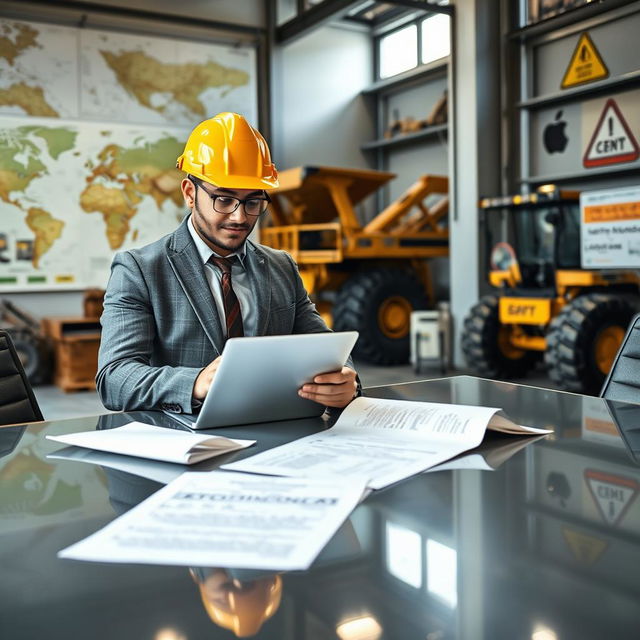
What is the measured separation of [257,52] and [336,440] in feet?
23.7

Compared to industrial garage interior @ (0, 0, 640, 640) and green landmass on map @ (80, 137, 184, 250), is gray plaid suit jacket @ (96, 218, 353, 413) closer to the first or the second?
industrial garage interior @ (0, 0, 640, 640)

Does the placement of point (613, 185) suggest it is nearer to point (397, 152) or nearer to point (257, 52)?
point (397, 152)

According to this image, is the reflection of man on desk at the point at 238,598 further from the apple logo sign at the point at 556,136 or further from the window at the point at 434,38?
the window at the point at 434,38

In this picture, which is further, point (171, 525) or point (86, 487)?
point (86, 487)

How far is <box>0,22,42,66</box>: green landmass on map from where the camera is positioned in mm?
6559

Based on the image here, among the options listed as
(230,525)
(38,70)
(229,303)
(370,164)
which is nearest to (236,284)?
(229,303)

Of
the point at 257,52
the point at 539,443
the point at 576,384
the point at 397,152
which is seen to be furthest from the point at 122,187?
the point at 539,443

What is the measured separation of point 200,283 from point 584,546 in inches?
45.2

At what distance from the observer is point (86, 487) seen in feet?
3.14

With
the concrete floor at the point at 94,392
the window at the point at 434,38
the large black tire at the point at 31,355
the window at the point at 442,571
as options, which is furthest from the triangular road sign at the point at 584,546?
the window at the point at 434,38

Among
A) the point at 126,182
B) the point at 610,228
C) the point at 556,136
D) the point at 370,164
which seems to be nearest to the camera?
the point at 610,228

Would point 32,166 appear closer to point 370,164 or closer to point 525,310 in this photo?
point 370,164

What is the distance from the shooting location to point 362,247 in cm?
660

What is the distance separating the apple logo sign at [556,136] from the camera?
6488 millimetres
